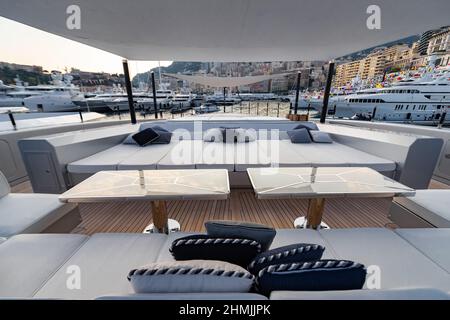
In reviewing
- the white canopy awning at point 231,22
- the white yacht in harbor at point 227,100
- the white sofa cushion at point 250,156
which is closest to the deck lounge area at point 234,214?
the white sofa cushion at point 250,156

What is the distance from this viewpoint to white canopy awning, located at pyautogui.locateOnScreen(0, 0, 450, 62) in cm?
189

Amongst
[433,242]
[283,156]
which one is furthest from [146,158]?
[433,242]

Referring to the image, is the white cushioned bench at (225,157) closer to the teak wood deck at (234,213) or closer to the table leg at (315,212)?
the teak wood deck at (234,213)

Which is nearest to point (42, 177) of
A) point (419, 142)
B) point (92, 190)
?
point (92, 190)

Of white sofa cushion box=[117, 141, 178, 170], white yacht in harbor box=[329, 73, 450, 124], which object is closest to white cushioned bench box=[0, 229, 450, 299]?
white sofa cushion box=[117, 141, 178, 170]

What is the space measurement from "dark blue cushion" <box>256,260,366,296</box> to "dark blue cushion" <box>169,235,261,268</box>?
0.17 m

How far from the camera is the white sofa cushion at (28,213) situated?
1220 mm

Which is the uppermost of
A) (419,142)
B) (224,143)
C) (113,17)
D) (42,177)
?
(113,17)

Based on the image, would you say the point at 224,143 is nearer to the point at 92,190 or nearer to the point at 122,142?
the point at 122,142

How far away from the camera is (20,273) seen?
916 mm

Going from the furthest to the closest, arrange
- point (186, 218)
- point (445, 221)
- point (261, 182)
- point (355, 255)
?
point (186, 218)
point (261, 182)
point (445, 221)
point (355, 255)

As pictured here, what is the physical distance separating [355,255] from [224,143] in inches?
95.3

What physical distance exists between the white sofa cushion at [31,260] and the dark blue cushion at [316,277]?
1.01 meters

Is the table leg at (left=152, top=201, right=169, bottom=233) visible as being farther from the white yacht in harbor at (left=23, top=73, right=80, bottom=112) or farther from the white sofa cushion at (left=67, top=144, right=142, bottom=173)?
the white yacht in harbor at (left=23, top=73, right=80, bottom=112)
